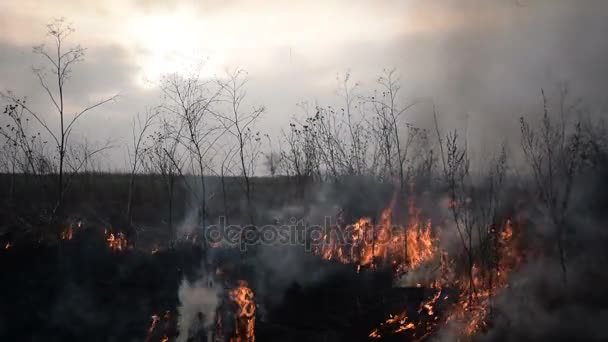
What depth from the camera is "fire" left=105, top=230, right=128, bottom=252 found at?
12578 millimetres

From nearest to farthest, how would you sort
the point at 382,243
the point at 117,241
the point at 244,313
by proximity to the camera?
the point at 244,313
the point at 117,241
the point at 382,243

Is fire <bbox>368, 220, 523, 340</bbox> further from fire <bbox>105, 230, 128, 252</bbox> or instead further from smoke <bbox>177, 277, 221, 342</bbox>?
fire <bbox>105, 230, 128, 252</bbox>

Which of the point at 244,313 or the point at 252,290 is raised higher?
the point at 252,290

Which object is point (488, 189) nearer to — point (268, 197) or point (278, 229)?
point (278, 229)

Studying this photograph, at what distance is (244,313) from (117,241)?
4785 millimetres

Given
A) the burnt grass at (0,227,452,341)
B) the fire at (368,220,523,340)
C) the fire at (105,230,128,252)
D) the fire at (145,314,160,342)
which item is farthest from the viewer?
the fire at (105,230,128,252)

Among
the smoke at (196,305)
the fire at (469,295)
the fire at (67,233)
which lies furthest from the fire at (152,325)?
the fire at (469,295)

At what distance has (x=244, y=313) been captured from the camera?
10641 mm

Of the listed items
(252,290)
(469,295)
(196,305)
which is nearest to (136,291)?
(196,305)

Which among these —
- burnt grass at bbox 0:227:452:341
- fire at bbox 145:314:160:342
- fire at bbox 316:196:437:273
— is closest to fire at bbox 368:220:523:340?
burnt grass at bbox 0:227:452:341

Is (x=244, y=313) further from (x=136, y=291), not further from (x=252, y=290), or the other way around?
(x=136, y=291)

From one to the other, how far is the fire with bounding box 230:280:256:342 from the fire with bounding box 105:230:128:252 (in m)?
3.77

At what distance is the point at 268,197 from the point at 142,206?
19.6ft

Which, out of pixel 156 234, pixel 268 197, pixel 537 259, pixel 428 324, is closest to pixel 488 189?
pixel 537 259
